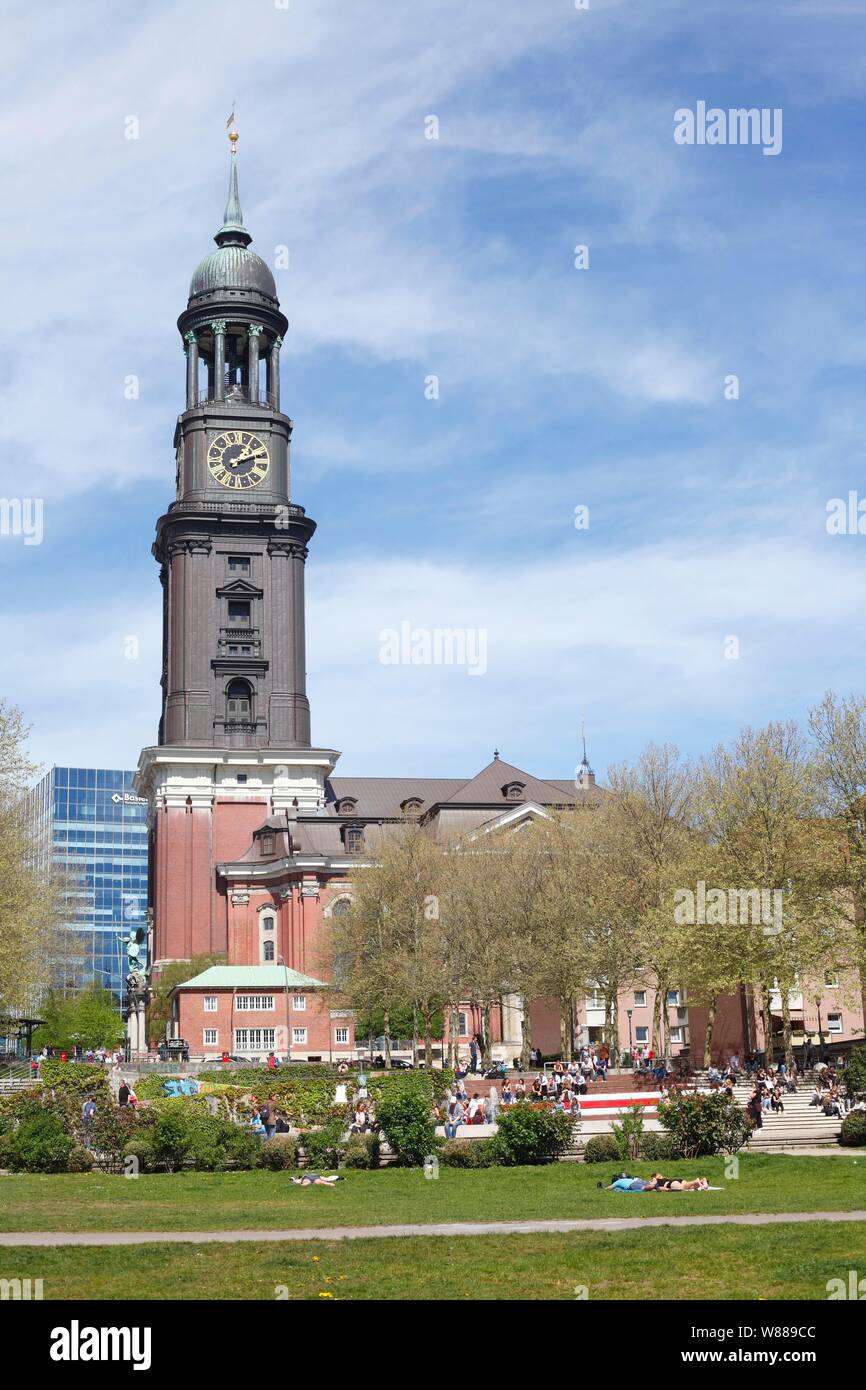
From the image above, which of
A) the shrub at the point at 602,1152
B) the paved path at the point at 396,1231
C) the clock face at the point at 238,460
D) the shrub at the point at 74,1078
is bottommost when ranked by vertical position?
the shrub at the point at 602,1152

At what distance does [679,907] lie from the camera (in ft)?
219

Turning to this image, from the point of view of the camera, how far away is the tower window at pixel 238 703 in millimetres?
130625

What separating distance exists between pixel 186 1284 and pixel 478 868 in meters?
70.4

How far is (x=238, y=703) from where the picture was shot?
431 feet

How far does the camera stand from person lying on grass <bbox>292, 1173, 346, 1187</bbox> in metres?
36.5

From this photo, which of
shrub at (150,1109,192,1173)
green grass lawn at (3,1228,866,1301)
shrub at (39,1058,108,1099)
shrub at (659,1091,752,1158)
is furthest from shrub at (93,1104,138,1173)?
green grass lawn at (3,1228,866,1301)

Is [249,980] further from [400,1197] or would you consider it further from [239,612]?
[400,1197]

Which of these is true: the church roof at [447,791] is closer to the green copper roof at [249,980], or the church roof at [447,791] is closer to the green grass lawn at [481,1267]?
the green copper roof at [249,980]

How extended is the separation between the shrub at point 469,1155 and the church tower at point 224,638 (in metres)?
84.2

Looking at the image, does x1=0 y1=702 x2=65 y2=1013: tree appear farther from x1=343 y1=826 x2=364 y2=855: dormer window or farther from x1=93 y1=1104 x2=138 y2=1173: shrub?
x1=343 y1=826 x2=364 y2=855: dormer window

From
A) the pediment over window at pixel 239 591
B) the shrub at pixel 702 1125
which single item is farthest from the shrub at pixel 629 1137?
the pediment over window at pixel 239 591

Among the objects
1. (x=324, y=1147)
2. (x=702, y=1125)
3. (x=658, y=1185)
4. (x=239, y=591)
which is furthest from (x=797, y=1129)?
(x=239, y=591)

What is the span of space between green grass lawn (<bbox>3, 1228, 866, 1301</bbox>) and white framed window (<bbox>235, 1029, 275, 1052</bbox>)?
242 ft
